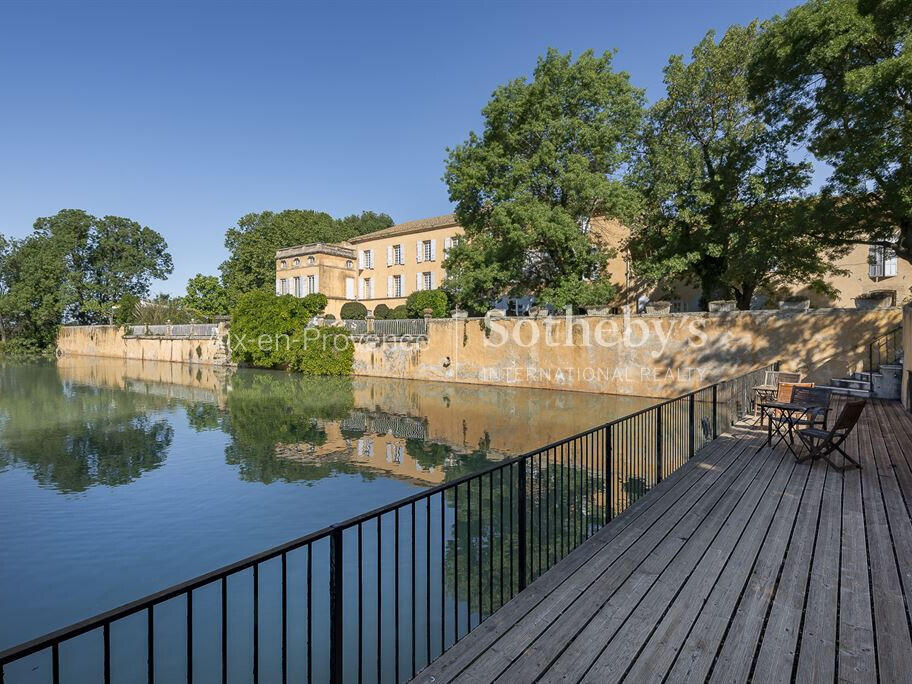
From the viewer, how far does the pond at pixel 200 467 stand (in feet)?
19.3

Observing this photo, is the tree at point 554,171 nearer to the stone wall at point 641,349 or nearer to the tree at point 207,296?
the stone wall at point 641,349

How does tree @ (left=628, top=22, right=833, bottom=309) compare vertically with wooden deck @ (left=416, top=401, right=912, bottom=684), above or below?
above

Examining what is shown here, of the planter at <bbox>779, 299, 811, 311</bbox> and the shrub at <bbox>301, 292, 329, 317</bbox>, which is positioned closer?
the planter at <bbox>779, 299, 811, 311</bbox>

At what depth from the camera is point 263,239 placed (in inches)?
1870

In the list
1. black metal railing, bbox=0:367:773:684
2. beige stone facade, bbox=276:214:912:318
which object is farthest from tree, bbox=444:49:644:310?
black metal railing, bbox=0:367:773:684

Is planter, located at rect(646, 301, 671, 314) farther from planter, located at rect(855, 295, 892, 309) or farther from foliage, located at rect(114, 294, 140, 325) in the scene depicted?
foliage, located at rect(114, 294, 140, 325)

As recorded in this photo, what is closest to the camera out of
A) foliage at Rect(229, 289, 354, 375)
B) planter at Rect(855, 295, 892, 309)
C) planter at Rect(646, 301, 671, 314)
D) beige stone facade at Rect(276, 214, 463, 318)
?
planter at Rect(855, 295, 892, 309)

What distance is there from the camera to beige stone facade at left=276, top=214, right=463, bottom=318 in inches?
1403

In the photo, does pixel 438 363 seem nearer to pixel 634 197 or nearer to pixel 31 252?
pixel 634 197

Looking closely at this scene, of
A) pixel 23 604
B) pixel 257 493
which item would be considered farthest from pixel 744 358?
pixel 23 604

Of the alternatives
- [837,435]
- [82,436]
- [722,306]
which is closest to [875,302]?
[722,306]

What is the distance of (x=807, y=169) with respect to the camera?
55.0 ft

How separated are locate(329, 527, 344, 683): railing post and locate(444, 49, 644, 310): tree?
17.9 metres

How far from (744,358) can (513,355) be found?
903 cm
